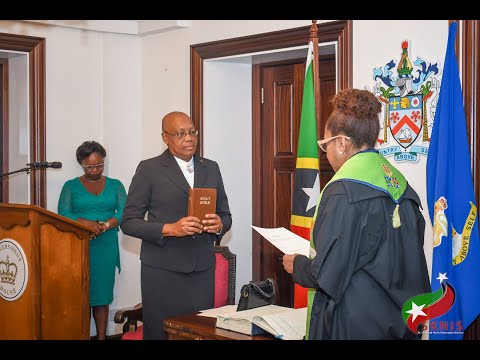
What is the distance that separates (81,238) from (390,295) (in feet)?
7.22

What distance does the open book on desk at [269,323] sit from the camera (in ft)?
8.63

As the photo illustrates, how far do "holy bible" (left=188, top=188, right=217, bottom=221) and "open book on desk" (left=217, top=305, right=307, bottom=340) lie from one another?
694mm

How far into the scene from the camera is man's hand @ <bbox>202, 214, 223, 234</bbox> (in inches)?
135

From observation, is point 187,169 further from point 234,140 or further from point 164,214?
point 234,140

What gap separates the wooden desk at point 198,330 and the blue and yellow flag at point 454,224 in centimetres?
99

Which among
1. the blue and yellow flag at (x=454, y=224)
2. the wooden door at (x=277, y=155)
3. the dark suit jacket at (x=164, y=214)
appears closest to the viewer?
the blue and yellow flag at (x=454, y=224)

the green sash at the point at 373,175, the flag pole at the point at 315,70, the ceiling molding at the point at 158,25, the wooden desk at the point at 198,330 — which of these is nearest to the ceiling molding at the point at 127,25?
the ceiling molding at the point at 158,25

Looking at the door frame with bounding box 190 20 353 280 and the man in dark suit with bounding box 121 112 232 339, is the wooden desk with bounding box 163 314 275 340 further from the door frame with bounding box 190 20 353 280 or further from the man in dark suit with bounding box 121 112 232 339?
the door frame with bounding box 190 20 353 280

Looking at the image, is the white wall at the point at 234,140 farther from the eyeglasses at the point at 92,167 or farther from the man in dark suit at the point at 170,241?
the man in dark suit at the point at 170,241

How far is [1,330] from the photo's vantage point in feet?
13.2

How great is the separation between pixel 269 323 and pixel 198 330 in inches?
12.3

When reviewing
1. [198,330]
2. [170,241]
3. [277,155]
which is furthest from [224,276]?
[277,155]

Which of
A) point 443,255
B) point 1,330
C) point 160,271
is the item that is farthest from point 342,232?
point 1,330

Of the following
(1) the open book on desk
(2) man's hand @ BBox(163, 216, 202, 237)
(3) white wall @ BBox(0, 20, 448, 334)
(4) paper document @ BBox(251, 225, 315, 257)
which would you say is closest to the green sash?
(4) paper document @ BBox(251, 225, 315, 257)
